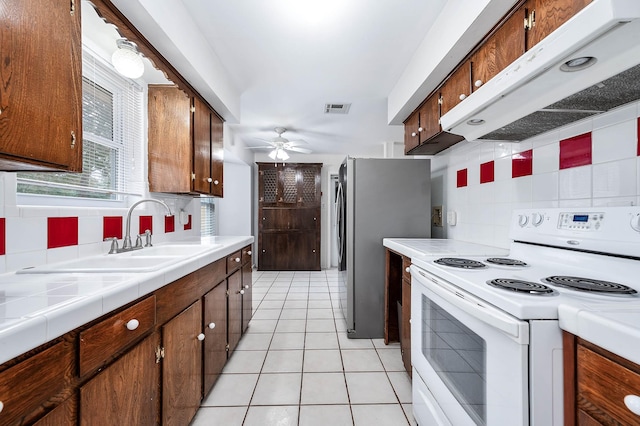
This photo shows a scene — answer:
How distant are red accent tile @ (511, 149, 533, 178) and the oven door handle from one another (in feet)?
3.03

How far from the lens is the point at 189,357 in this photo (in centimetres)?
140

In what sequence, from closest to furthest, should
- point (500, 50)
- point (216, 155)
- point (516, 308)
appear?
point (516, 308)
point (500, 50)
point (216, 155)

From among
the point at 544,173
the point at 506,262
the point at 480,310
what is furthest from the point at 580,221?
the point at 480,310

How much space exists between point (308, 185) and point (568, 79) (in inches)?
182

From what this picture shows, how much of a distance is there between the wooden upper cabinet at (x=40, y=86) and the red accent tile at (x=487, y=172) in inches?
88.7

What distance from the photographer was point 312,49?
212 cm

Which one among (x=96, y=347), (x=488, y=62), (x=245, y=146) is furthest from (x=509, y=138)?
(x=245, y=146)

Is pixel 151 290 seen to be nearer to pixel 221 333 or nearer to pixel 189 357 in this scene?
pixel 189 357

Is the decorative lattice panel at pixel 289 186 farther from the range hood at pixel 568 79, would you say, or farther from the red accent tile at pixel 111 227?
the range hood at pixel 568 79

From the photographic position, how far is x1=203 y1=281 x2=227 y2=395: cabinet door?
163 cm

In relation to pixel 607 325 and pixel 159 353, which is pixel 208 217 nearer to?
pixel 159 353

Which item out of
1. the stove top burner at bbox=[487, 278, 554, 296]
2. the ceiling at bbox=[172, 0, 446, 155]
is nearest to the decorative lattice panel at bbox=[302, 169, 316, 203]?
the ceiling at bbox=[172, 0, 446, 155]

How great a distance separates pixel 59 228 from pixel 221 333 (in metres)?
1.08

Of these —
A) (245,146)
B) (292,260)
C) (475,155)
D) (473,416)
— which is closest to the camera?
(473,416)
